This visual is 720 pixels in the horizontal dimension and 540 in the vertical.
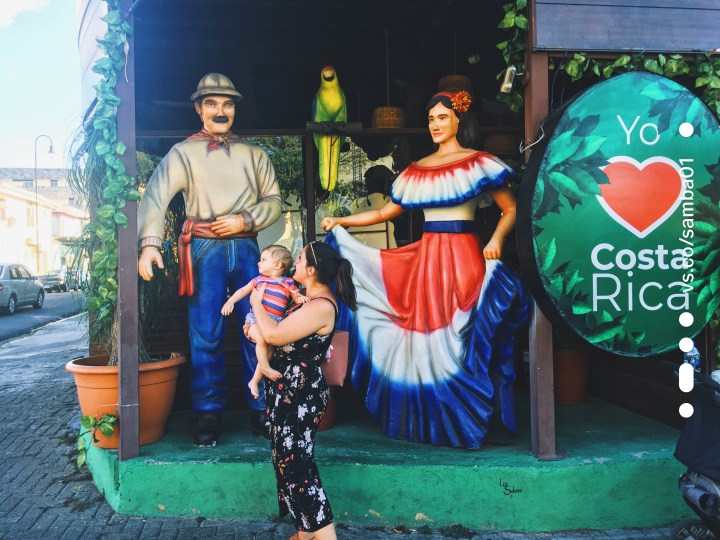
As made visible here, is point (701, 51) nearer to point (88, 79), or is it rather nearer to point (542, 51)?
point (542, 51)

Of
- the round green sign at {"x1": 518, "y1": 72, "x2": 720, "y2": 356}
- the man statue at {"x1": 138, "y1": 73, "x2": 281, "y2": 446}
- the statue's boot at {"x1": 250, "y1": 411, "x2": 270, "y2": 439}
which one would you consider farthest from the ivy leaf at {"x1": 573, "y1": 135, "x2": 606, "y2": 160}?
the statue's boot at {"x1": 250, "y1": 411, "x2": 270, "y2": 439}

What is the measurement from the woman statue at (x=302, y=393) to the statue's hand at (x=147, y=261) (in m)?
1.22

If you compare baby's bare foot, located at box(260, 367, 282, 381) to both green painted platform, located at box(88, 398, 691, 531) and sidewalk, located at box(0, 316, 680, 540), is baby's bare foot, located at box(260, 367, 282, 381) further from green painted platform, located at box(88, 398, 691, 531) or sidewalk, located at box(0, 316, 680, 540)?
sidewalk, located at box(0, 316, 680, 540)

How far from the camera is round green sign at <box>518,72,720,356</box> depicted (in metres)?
3.24

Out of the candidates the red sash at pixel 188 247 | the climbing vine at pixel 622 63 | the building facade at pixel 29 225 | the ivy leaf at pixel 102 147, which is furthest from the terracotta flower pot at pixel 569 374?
the building facade at pixel 29 225

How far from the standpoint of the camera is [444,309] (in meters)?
3.89

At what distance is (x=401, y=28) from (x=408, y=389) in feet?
11.4

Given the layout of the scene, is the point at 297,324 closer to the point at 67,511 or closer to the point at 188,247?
the point at 188,247

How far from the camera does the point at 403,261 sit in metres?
4.11

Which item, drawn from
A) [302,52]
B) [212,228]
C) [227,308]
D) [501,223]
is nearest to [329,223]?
[212,228]

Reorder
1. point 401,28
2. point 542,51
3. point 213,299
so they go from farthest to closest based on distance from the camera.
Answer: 1. point 401,28
2. point 213,299
3. point 542,51

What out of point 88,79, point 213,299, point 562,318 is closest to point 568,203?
point 562,318

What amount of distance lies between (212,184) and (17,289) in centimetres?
1875

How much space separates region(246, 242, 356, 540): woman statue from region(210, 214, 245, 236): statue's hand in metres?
1.25
